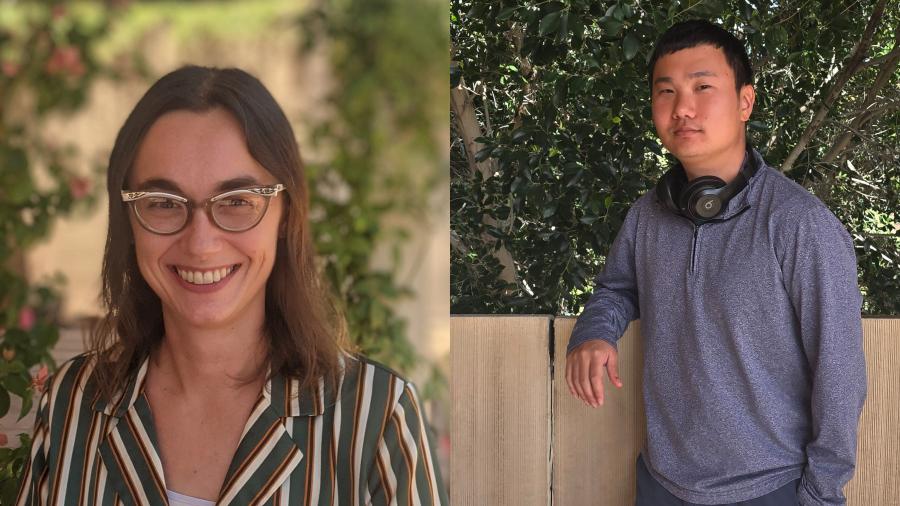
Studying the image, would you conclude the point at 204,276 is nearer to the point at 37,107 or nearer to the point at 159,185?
the point at 159,185

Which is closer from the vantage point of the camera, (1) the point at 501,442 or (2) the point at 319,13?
(2) the point at 319,13

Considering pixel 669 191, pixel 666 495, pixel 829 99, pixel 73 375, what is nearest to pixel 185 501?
pixel 73 375

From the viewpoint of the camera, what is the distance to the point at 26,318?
1374 millimetres

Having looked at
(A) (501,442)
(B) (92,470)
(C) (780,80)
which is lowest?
(A) (501,442)

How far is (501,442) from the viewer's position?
90.2 inches

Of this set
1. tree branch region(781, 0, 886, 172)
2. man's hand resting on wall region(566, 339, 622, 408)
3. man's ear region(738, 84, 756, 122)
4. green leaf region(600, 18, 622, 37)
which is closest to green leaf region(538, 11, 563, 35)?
green leaf region(600, 18, 622, 37)

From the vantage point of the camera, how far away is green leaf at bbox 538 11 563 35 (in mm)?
2334

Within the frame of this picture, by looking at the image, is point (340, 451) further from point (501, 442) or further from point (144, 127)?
point (501, 442)

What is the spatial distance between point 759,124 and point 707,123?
42.9 inches

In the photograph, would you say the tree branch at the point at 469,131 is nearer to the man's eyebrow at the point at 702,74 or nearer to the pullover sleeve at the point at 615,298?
the pullover sleeve at the point at 615,298

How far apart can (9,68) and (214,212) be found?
0.35 meters

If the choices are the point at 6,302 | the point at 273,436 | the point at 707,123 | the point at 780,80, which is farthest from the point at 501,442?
the point at 780,80

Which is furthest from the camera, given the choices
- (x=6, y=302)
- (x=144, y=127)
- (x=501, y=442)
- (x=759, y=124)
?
(x=759, y=124)

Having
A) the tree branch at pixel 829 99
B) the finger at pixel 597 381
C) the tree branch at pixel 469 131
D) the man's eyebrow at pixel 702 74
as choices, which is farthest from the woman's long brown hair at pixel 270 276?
the tree branch at pixel 829 99
